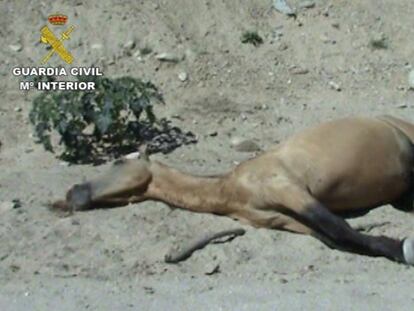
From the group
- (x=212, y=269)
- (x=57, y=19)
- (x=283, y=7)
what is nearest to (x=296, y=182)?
(x=212, y=269)

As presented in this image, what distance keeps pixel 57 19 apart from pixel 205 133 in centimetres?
237

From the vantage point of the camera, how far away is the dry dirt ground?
5625 millimetres

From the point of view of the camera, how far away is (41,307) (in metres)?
5.31

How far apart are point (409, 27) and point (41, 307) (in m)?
6.54

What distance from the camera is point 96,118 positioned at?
8070 millimetres

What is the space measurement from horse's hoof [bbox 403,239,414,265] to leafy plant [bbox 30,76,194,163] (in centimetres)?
262

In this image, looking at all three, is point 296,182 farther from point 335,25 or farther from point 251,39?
point 335,25

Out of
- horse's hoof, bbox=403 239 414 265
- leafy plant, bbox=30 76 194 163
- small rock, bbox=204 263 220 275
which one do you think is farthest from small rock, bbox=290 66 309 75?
small rock, bbox=204 263 220 275

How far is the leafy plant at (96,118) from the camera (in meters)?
8.03

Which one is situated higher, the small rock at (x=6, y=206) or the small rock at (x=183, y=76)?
the small rock at (x=6, y=206)

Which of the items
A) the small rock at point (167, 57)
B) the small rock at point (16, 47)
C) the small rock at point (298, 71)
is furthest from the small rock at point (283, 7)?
the small rock at point (16, 47)

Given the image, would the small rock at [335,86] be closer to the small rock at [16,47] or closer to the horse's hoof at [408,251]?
the small rock at [16,47]

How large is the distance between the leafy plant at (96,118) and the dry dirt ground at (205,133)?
0.66 ft

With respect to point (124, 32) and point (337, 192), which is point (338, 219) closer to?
point (337, 192)
